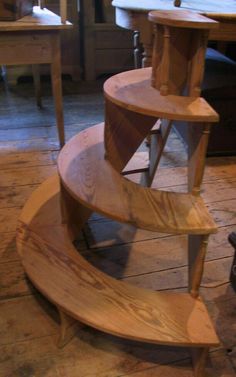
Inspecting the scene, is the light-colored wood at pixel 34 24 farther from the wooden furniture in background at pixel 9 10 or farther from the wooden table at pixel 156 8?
the wooden table at pixel 156 8

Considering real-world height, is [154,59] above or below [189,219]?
above

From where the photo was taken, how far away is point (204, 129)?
944mm

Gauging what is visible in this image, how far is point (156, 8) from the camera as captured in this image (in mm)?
1577

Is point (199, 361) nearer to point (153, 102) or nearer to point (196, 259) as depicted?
point (196, 259)

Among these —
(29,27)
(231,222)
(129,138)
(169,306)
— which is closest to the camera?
(169,306)

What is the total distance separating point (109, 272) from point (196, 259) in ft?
1.40

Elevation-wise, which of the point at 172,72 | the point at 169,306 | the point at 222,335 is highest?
the point at 172,72

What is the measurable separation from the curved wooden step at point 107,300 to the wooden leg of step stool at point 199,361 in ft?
0.20

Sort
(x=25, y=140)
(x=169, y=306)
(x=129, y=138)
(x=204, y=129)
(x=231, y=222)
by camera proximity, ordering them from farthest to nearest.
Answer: (x=25, y=140), (x=231, y=222), (x=129, y=138), (x=169, y=306), (x=204, y=129)

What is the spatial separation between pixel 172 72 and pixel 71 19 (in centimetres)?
230

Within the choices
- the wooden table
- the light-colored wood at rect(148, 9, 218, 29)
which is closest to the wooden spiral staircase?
the light-colored wood at rect(148, 9, 218, 29)

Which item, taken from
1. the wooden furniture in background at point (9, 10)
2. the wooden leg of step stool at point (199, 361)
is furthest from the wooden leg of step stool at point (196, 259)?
the wooden furniture in background at point (9, 10)

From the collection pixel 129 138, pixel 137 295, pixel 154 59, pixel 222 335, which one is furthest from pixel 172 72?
pixel 222 335

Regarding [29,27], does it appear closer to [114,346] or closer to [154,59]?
[154,59]
